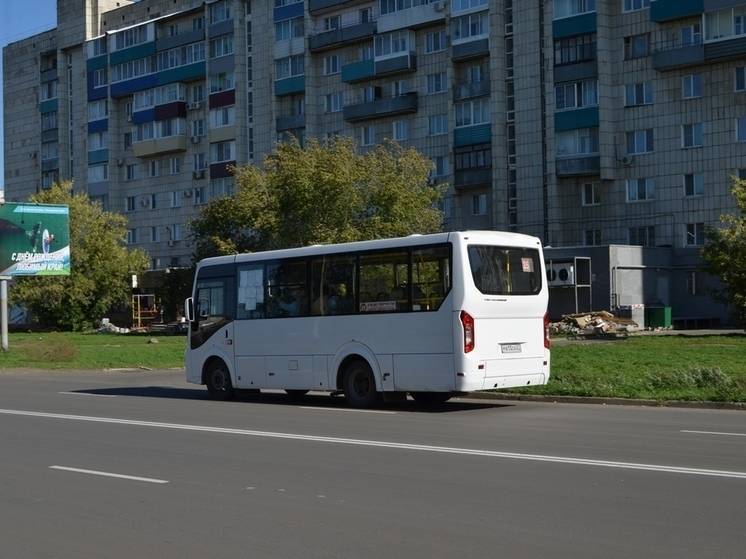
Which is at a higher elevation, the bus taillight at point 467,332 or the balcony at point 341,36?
the balcony at point 341,36

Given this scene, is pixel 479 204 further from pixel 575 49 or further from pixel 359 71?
pixel 359 71

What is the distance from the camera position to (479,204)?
2426 inches

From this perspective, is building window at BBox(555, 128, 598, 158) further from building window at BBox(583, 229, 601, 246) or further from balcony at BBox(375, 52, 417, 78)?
balcony at BBox(375, 52, 417, 78)

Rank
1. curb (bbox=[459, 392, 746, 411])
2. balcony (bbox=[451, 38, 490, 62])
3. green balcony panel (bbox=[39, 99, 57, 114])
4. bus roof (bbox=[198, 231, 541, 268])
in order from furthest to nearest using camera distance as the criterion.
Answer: green balcony panel (bbox=[39, 99, 57, 114])
balcony (bbox=[451, 38, 490, 62])
curb (bbox=[459, 392, 746, 411])
bus roof (bbox=[198, 231, 541, 268])

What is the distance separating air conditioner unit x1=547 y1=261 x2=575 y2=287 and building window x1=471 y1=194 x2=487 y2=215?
31.3ft

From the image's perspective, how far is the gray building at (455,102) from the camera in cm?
5434

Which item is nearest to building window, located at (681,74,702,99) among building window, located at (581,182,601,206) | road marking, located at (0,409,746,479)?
building window, located at (581,182,601,206)

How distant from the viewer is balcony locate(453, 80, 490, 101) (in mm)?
59750

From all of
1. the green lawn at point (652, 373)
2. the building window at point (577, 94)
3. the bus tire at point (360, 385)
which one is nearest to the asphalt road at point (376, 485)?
the bus tire at point (360, 385)

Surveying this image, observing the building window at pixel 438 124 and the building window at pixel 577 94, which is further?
the building window at pixel 438 124

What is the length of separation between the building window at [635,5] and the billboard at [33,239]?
30344 millimetres

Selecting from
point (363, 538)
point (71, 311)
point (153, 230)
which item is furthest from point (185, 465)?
point (153, 230)

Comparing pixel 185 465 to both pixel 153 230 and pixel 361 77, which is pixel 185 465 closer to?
pixel 361 77

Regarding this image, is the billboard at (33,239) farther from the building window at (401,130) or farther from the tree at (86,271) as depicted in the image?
the building window at (401,130)
